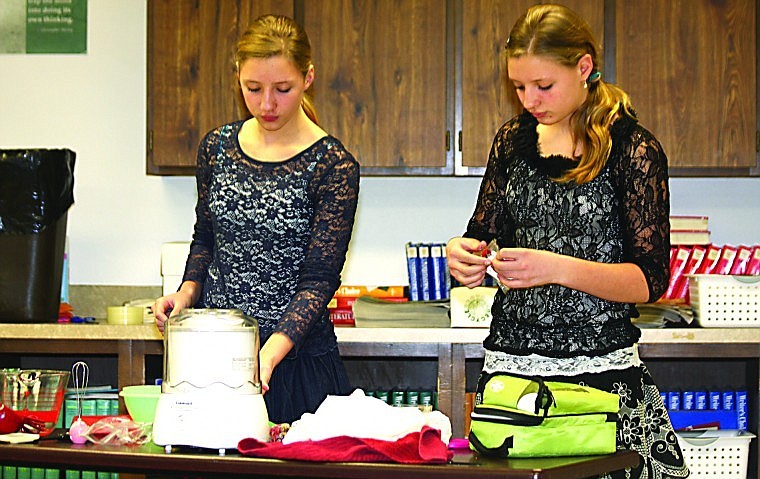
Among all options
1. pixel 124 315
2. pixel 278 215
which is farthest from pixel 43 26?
pixel 278 215

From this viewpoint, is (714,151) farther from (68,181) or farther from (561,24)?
(68,181)

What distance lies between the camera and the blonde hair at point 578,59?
1868 mm

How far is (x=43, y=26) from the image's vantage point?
380 cm

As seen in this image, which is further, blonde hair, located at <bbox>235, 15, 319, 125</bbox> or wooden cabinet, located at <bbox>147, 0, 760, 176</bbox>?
wooden cabinet, located at <bbox>147, 0, 760, 176</bbox>

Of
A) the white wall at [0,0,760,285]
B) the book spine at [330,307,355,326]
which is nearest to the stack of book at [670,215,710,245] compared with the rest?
the white wall at [0,0,760,285]

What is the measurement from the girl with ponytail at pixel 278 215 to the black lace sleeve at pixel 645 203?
525 mm

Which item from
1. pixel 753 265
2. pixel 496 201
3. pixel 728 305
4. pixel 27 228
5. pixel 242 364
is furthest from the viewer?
pixel 753 265

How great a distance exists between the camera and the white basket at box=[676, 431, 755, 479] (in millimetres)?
3070

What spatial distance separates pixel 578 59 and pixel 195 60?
1.73 metres

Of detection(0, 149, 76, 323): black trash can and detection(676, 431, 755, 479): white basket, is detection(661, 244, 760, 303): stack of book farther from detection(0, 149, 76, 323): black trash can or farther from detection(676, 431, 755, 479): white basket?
detection(0, 149, 76, 323): black trash can

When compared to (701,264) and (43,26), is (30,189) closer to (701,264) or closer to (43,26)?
(43,26)

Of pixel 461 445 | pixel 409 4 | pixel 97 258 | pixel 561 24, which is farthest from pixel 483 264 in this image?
pixel 97 258

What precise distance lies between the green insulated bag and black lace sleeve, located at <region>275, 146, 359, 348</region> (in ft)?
1.55

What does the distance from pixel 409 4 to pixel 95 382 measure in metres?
1.61
